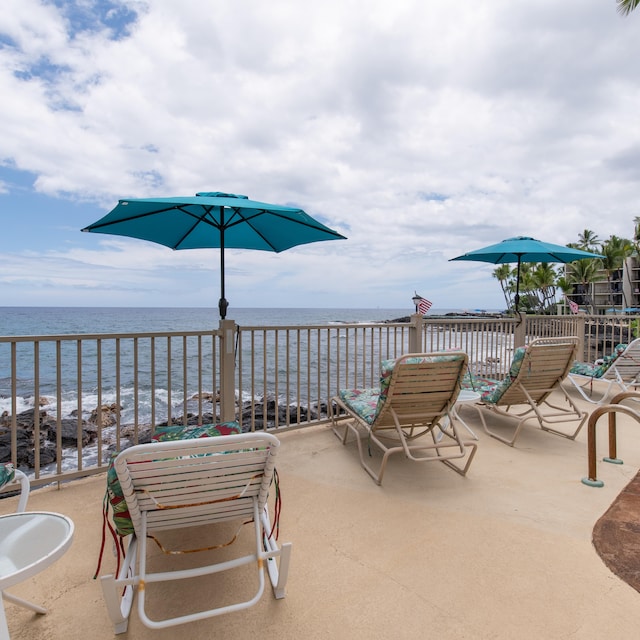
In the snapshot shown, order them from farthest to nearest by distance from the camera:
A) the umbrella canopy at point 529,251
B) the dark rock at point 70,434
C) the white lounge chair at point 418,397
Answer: the dark rock at point 70,434 → the umbrella canopy at point 529,251 → the white lounge chair at point 418,397

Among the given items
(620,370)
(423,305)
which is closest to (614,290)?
(620,370)

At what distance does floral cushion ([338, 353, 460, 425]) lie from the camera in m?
2.67

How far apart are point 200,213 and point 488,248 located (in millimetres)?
4356

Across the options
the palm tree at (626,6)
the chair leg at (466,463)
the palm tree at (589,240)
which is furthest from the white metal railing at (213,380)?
the palm tree at (589,240)

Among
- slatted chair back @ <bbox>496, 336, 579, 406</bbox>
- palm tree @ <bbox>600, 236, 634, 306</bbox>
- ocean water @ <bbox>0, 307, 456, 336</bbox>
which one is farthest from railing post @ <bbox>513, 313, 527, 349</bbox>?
palm tree @ <bbox>600, 236, 634, 306</bbox>

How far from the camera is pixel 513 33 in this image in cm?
488

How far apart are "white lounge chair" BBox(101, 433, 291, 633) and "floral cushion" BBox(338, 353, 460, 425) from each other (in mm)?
1320

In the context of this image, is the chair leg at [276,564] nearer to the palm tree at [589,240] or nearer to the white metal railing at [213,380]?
the white metal railing at [213,380]

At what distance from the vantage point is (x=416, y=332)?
15.0 ft

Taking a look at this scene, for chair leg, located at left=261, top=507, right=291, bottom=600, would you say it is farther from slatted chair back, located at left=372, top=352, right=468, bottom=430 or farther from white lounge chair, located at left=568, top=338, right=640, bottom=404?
white lounge chair, located at left=568, top=338, right=640, bottom=404

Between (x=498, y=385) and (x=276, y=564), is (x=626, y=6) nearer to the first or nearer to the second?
(x=498, y=385)

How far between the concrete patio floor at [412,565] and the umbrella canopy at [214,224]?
6.29 ft

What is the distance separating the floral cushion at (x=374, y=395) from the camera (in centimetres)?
267

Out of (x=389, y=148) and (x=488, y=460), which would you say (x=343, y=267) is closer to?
(x=389, y=148)
